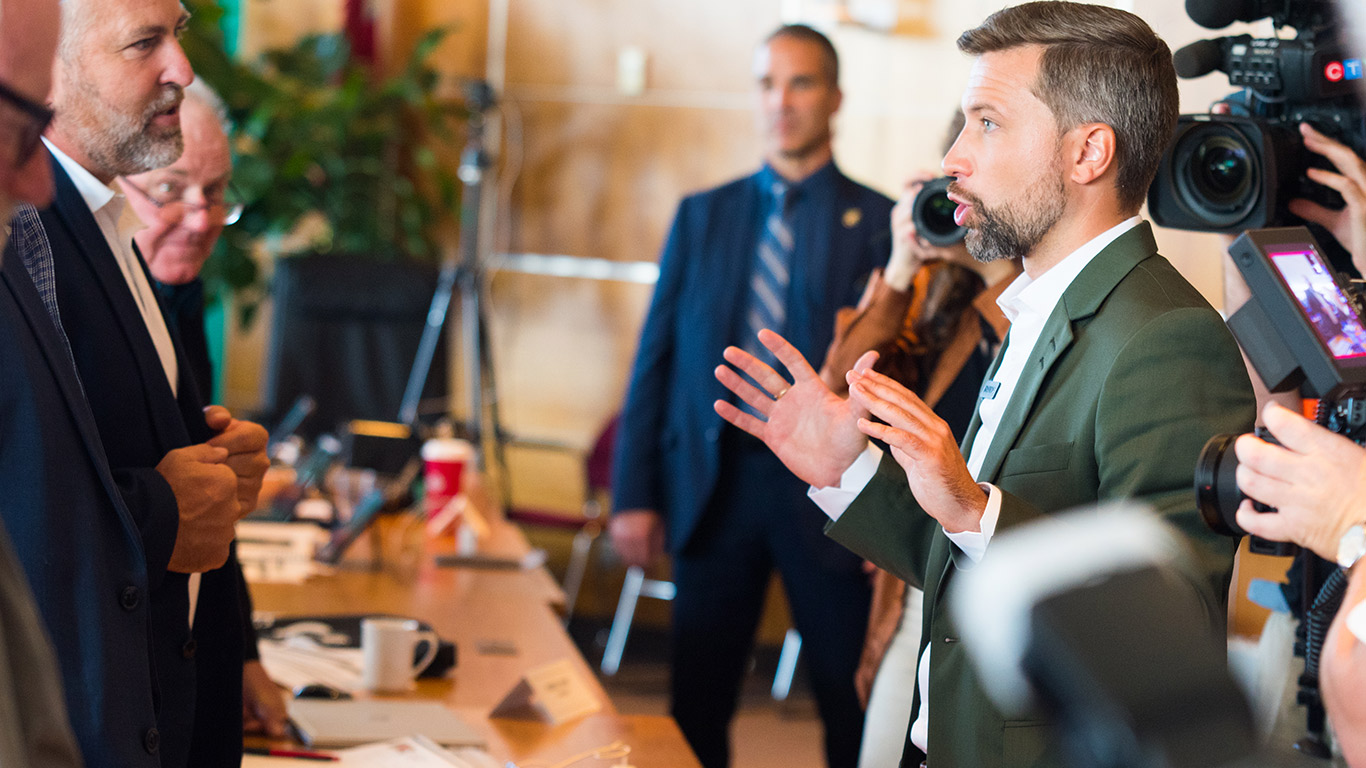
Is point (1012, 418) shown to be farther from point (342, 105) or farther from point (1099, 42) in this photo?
point (342, 105)

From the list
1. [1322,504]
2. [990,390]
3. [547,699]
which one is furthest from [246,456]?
[1322,504]

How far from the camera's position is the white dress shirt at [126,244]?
4.82 ft

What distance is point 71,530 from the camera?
3.85 ft

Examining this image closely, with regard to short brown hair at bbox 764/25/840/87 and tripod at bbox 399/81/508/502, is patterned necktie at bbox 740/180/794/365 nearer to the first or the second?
short brown hair at bbox 764/25/840/87

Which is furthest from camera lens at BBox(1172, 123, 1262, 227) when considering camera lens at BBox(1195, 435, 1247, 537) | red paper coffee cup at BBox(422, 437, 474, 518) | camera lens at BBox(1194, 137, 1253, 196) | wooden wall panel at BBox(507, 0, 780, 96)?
wooden wall panel at BBox(507, 0, 780, 96)

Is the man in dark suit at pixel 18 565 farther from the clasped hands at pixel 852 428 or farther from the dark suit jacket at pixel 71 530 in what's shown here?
the clasped hands at pixel 852 428

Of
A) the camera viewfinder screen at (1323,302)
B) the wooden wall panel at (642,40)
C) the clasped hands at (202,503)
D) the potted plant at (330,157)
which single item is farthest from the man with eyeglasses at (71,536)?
the wooden wall panel at (642,40)

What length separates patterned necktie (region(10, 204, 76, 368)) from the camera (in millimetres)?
1277

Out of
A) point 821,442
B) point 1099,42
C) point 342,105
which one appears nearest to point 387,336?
point 342,105

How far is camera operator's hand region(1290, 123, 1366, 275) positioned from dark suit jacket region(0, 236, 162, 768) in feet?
5.08

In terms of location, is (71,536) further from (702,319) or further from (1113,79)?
(702,319)

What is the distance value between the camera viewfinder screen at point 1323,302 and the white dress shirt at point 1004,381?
0.31 metres

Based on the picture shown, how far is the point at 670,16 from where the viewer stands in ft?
16.7

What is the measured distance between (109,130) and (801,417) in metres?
0.93
